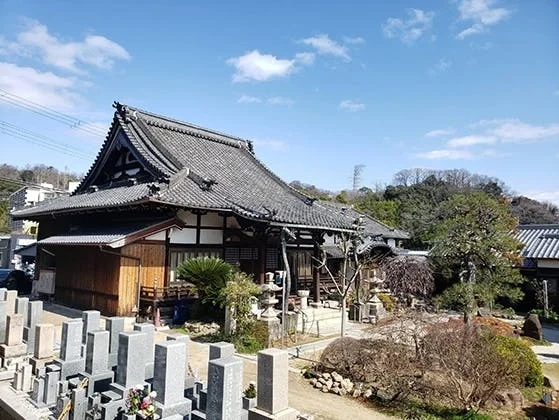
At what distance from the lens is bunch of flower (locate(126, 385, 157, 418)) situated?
544cm

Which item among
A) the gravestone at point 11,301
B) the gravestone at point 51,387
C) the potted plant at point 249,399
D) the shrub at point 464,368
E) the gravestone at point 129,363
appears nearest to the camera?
the potted plant at point 249,399

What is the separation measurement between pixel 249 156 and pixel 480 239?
13.7 m

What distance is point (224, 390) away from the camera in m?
5.14

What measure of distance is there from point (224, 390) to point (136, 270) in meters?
9.77

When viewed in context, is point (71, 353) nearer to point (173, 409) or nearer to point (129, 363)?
point (129, 363)

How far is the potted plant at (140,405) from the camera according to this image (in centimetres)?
544

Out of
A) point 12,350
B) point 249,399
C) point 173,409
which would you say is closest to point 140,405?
point 173,409

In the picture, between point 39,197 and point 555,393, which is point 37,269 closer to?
point 555,393

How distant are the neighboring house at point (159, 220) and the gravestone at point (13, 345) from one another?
13.0 ft

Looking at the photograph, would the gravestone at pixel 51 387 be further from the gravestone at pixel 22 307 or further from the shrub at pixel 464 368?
the shrub at pixel 464 368

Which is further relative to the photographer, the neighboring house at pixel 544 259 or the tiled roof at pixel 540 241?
the tiled roof at pixel 540 241

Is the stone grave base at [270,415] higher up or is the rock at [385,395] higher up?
the stone grave base at [270,415]

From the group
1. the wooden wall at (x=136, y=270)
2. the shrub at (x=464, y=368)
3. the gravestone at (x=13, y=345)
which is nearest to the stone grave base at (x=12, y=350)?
the gravestone at (x=13, y=345)

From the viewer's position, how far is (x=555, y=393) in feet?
30.9
